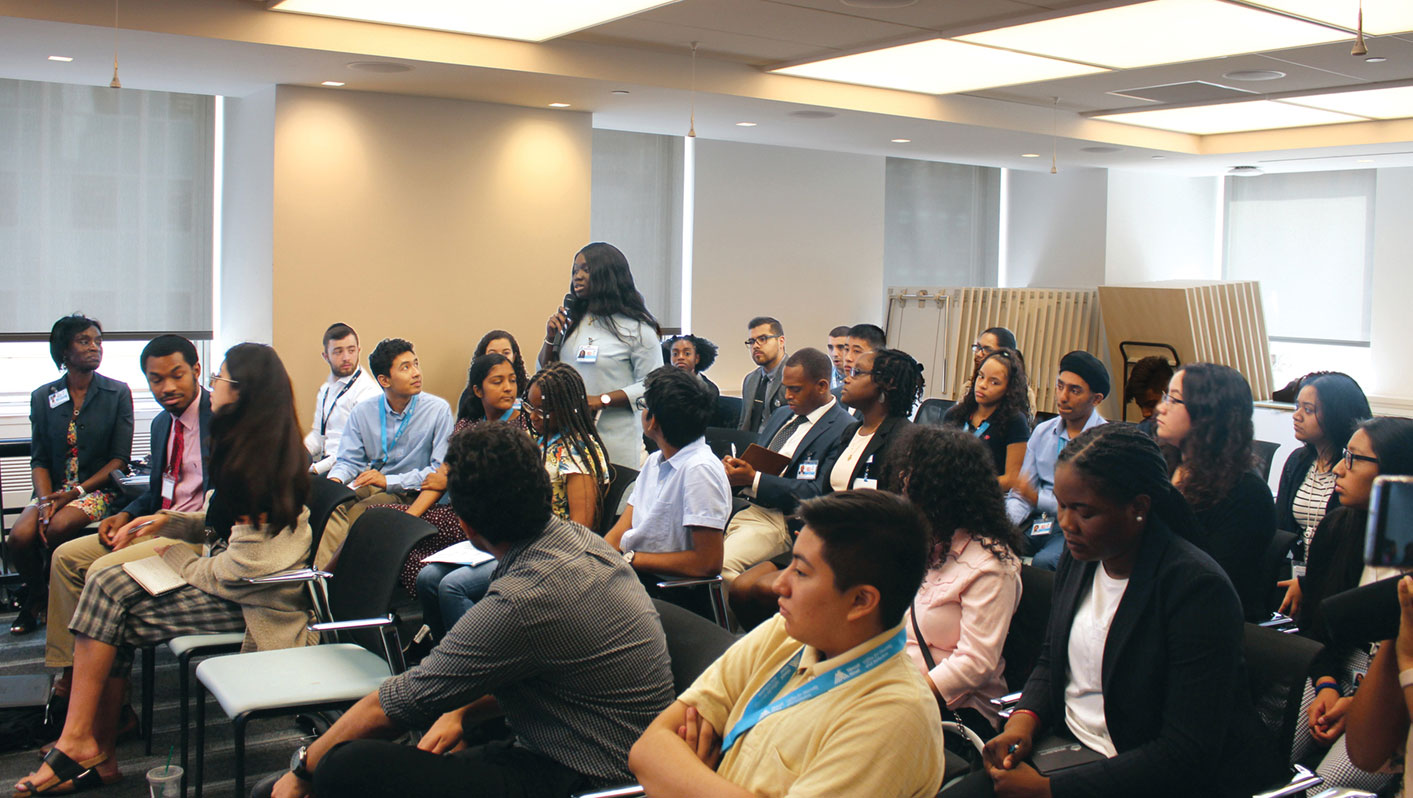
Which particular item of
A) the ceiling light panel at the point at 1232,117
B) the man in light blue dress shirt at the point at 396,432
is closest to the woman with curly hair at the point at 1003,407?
the man in light blue dress shirt at the point at 396,432

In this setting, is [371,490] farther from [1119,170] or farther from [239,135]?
[1119,170]

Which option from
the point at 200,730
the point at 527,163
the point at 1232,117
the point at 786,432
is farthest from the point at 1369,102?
the point at 200,730

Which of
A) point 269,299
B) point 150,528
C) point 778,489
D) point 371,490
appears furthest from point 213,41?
point 778,489

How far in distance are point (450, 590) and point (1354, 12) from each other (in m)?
4.59

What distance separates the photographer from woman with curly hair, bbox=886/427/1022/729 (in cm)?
260

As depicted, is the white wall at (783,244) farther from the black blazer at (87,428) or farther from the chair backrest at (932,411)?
the black blazer at (87,428)

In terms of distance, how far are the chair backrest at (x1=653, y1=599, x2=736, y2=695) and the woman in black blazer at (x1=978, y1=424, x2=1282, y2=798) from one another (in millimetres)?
594

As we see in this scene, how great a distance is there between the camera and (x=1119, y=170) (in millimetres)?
10766

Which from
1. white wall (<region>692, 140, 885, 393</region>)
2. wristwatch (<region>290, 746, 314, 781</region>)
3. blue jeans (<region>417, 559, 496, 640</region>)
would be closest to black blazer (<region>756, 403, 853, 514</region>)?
blue jeans (<region>417, 559, 496, 640</region>)

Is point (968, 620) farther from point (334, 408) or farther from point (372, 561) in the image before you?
point (334, 408)

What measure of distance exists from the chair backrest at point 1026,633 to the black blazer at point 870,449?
151 cm

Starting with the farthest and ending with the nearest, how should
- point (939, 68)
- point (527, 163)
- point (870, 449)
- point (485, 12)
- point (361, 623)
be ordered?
point (527, 163)
point (939, 68)
point (485, 12)
point (870, 449)
point (361, 623)

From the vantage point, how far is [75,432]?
534 centimetres

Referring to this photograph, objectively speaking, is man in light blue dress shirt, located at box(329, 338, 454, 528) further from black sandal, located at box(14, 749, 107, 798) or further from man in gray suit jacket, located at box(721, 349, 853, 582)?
black sandal, located at box(14, 749, 107, 798)
